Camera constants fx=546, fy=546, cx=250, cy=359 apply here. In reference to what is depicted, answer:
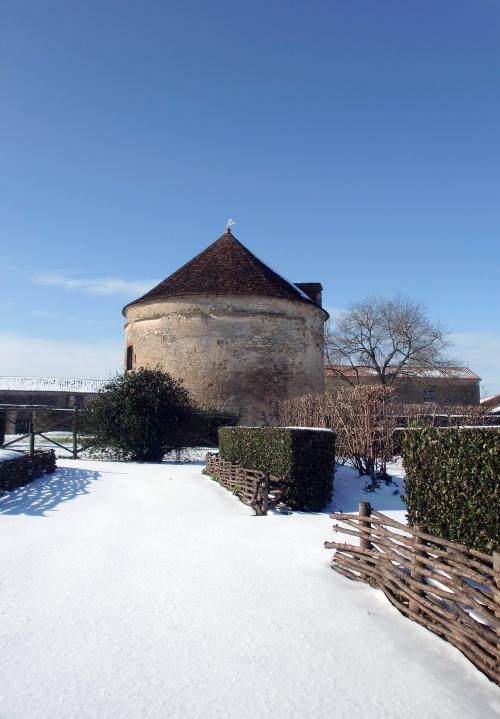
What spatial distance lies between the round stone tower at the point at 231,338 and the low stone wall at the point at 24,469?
10.5 m

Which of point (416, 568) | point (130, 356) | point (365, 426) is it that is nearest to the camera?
point (416, 568)

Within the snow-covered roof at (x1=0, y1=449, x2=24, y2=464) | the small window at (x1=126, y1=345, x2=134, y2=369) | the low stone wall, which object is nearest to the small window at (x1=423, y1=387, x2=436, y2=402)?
the small window at (x1=126, y1=345, x2=134, y2=369)

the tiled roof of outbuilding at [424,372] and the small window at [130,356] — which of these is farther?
the tiled roof of outbuilding at [424,372]

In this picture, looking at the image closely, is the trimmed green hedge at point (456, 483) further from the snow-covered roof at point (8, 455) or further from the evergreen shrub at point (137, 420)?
the evergreen shrub at point (137, 420)

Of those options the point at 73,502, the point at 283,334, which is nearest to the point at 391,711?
the point at 73,502

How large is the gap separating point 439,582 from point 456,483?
133cm

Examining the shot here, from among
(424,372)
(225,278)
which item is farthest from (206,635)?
(424,372)

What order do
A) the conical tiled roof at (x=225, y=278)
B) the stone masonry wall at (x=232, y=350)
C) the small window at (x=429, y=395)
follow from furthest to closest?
the small window at (x=429, y=395), the conical tiled roof at (x=225, y=278), the stone masonry wall at (x=232, y=350)

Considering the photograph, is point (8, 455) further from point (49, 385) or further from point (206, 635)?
point (49, 385)

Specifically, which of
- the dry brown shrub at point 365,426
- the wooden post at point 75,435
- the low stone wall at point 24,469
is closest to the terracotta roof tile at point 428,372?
the wooden post at point 75,435

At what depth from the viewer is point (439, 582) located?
200 inches

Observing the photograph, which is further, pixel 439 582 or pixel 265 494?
pixel 265 494

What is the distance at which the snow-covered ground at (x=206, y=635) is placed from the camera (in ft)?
12.9

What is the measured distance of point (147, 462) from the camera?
19.2m
